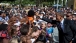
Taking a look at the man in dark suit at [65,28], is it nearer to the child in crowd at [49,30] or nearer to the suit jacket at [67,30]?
the suit jacket at [67,30]

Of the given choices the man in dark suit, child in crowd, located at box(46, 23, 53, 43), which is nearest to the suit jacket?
the man in dark suit

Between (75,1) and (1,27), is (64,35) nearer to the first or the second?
(1,27)

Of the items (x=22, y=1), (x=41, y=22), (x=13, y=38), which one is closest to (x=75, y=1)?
(x=22, y=1)

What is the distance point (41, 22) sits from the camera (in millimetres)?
11750

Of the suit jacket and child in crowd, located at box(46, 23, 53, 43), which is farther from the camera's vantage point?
child in crowd, located at box(46, 23, 53, 43)

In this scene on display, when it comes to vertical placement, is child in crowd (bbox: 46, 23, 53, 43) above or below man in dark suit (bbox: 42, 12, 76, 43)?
below

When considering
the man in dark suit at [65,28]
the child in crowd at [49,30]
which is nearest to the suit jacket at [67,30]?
the man in dark suit at [65,28]

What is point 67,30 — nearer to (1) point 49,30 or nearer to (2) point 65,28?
(2) point 65,28

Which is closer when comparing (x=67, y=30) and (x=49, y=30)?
(x=67, y=30)

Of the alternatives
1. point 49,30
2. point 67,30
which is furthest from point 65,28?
point 49,30

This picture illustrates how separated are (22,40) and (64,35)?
3.43 meters

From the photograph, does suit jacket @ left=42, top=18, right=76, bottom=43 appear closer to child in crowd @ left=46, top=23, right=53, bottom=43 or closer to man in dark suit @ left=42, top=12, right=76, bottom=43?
man in dark suit @ left=42, top=12, right=76, bottom=43

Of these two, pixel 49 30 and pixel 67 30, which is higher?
pixel 67 30

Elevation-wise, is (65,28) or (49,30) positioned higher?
(65,28)
